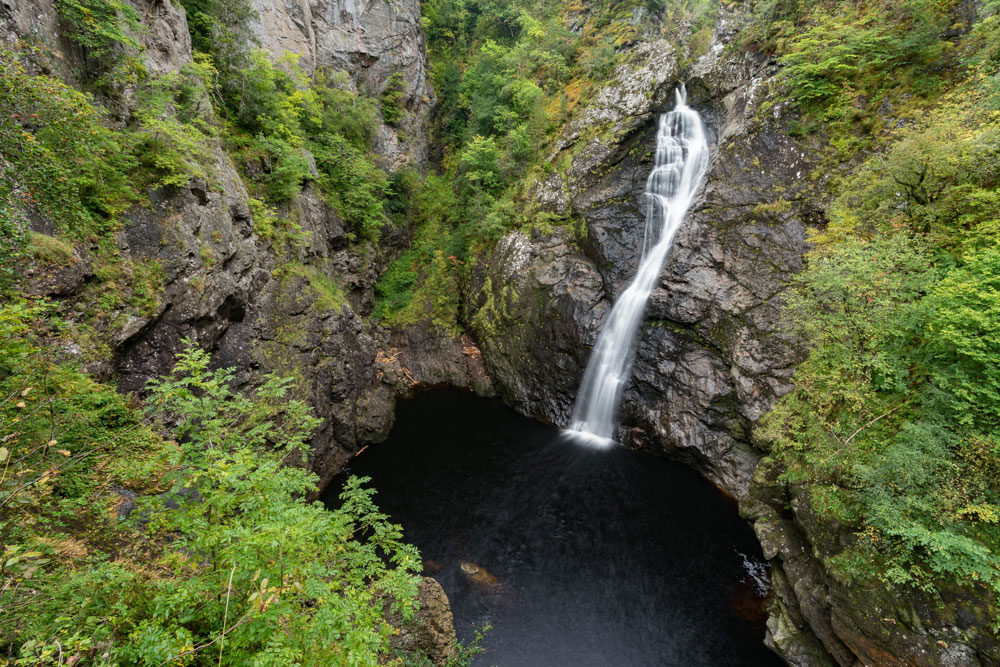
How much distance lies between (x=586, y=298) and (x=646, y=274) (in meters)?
2.41

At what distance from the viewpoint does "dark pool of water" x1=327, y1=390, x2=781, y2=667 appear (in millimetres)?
7965

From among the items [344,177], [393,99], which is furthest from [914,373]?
[393,99]

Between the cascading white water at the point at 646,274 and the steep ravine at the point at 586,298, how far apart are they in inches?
20.0

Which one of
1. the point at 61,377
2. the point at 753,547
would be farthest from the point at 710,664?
the point at 61,377

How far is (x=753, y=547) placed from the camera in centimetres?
995

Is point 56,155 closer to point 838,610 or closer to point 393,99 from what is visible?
point 838,610

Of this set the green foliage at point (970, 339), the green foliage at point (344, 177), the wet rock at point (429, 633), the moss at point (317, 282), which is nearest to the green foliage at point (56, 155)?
the moss at point (317, 282)

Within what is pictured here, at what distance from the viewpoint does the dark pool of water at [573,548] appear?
7965mm

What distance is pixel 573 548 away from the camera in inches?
402

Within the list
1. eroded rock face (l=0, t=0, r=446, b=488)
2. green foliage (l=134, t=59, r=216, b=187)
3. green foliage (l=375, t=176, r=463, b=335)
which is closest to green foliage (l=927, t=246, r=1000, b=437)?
eroded rock face (l=0, t=0, r=446, b=488)

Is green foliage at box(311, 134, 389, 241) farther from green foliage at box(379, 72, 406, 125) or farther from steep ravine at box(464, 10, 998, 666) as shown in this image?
green foliage at box(379, 72, 406, 125)

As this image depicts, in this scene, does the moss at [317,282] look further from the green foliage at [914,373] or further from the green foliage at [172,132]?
the green foliage at [914,373]

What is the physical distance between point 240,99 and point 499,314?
39.0ft

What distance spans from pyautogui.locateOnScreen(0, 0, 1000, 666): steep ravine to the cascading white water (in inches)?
20.0
